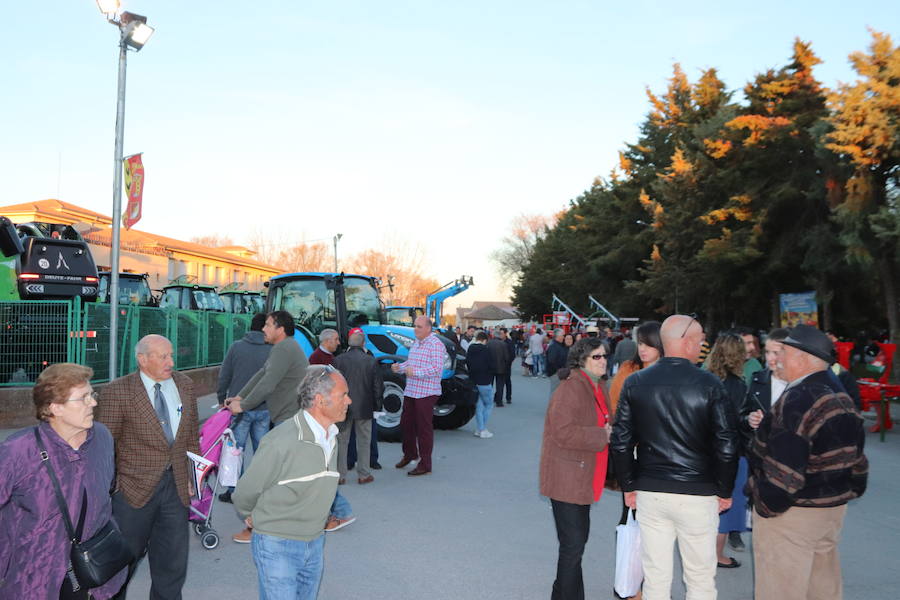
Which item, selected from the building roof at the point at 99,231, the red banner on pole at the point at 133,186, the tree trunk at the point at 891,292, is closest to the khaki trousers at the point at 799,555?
the red banner on pole at the point at 133,186

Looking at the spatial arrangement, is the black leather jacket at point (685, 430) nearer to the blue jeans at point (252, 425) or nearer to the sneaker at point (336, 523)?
the sneaker at point (336, 523)

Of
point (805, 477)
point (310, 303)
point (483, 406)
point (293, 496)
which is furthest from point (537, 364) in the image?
point (293, 496)

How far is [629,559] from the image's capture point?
455 cm

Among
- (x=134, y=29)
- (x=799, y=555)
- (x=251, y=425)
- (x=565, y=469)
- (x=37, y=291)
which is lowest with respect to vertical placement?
(x=799, y=555)

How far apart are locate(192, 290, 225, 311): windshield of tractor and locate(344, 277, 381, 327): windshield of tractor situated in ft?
40.9

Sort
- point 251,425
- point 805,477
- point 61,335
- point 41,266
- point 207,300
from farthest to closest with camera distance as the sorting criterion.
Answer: point 207,300 → point 41,266 → point 61,335 → point 251,425 → point 805,477

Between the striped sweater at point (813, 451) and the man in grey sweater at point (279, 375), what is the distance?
14.1ft

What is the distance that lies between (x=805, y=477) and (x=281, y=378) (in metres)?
4.75

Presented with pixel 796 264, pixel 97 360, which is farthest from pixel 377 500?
pixel 796 264

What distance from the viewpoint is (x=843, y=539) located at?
21.2 ft

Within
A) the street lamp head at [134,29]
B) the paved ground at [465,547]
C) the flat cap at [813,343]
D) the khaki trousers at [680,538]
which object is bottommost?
the paved ground at [465,547]

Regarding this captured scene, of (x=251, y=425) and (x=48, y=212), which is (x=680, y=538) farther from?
(x=48, y=212)

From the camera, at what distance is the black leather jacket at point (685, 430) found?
148 inches

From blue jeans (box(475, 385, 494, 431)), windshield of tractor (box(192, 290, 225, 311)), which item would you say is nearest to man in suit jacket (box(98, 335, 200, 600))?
blue jeans (box(475, 385, 494, 431))
